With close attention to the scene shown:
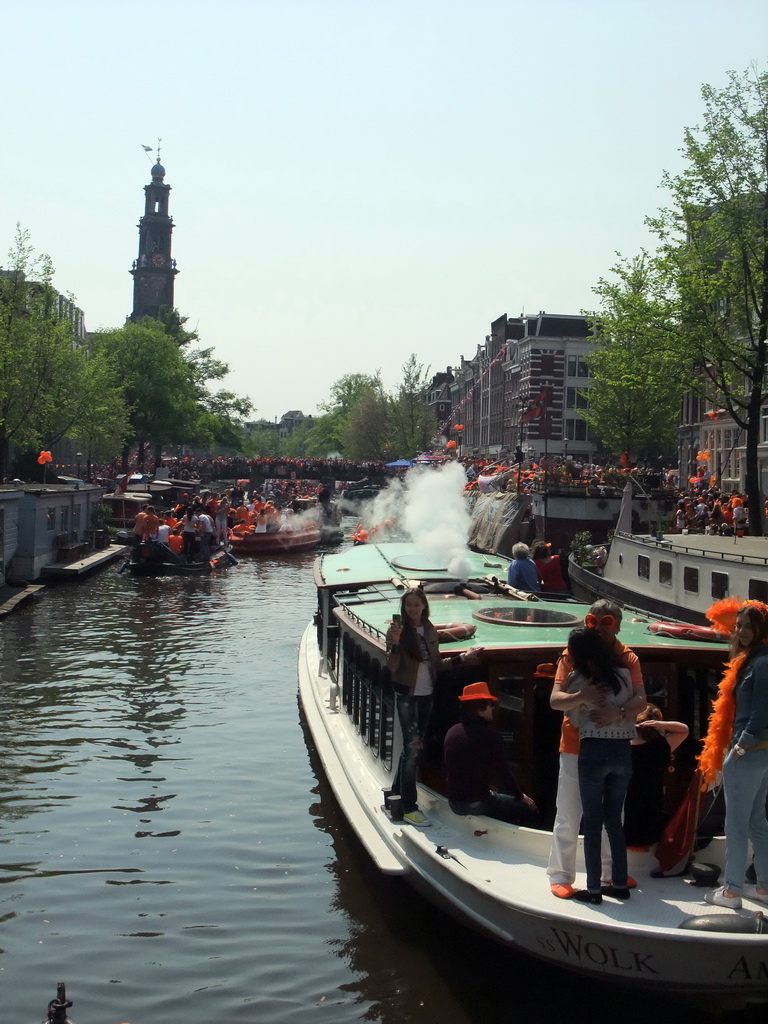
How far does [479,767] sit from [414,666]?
36.5 inches

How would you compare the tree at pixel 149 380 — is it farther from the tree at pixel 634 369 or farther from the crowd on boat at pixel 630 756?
the crowd on boat at pixel 630 756

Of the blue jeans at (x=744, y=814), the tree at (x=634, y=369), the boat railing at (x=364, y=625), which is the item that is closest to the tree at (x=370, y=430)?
the tree at (x=634, y=369)

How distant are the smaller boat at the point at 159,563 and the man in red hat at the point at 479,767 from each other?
1022 inches

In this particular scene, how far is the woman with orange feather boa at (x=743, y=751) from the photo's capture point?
6848 millimetres

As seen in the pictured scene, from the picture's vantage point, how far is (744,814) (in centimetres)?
702

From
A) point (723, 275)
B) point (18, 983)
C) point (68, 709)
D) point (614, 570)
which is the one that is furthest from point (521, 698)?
point (723, 275)

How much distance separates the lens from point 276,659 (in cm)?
2100

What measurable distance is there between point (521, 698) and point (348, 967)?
7.84ft

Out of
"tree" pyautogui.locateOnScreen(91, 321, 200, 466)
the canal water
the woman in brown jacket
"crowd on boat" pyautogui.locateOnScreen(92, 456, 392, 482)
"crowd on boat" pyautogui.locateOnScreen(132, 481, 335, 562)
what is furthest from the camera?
"crowd on boat" pyautogui.locateOnScreen(92, 456, 392, 482)

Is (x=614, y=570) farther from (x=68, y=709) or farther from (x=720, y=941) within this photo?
(x=720, y=941)

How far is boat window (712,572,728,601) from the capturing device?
63.5 feet

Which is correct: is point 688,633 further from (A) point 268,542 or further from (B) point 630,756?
(A) point 268,542

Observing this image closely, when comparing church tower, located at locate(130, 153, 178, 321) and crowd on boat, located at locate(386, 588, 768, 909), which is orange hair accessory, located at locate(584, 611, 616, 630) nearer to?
crowd on boat, located at locate(386, 588, 768, 909)

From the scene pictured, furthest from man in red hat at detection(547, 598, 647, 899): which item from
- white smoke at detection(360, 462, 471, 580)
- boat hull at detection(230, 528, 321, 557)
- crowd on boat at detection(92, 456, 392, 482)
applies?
crowd on boat at detection(92, 456, 392, 482)
